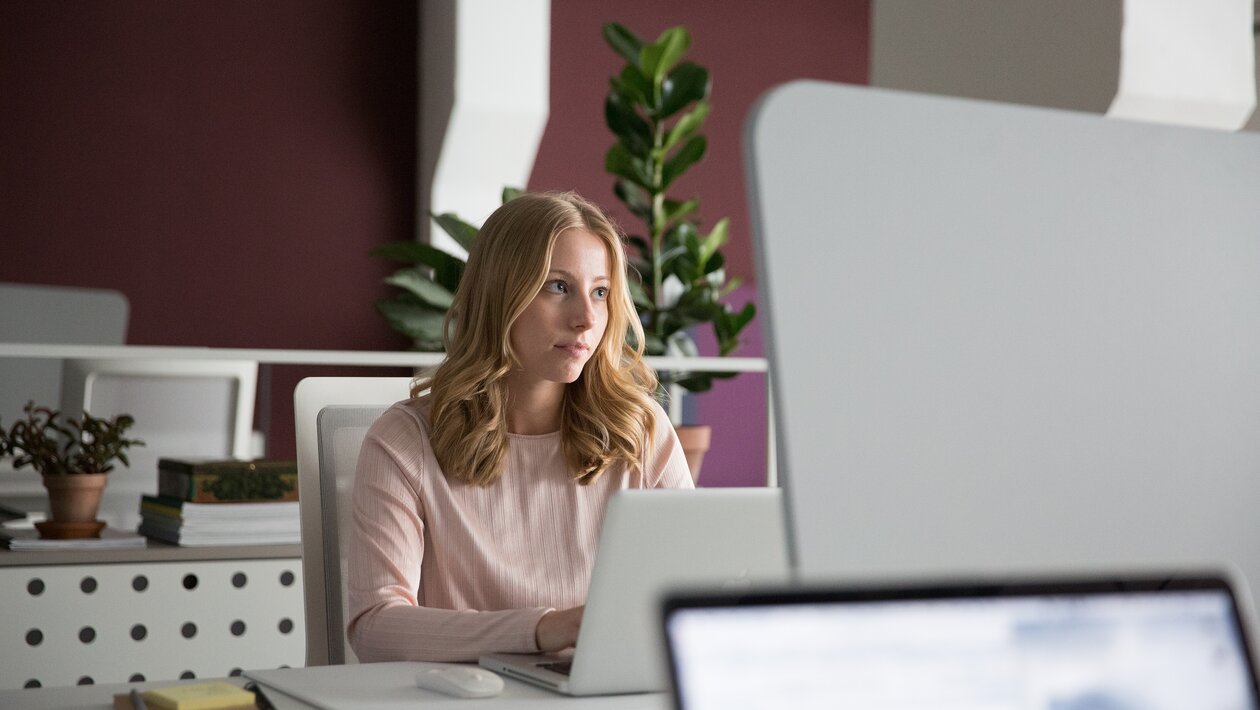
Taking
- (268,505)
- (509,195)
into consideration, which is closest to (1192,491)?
(268,505)

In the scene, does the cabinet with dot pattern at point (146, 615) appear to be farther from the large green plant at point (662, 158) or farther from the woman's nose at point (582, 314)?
the large green plant at point (662, 158)

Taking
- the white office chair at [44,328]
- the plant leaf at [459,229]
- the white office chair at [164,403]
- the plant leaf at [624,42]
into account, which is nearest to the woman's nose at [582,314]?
the white office chair at [164,403]

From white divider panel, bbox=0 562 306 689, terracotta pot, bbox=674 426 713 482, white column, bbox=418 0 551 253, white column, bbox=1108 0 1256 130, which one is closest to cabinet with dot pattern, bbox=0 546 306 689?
white divider panel, bbox=0 562 306 689

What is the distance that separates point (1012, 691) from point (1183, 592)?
0.23 feet

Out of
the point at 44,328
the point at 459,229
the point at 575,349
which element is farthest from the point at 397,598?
the point at 44,328

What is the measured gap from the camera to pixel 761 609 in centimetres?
40

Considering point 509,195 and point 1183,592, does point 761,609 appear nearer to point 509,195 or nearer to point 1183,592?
point 1183,592

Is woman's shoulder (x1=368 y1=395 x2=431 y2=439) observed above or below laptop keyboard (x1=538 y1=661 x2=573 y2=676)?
above

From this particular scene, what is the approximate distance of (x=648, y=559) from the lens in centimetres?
107

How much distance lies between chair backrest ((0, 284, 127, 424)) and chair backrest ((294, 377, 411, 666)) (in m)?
2.52

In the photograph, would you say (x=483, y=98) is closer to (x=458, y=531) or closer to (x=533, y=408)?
(x=533, y=408)

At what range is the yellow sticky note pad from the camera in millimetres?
1050

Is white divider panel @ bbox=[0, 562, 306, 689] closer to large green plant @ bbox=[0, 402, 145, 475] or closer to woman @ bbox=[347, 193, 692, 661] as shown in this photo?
large green plant @ bbox=[0, 402, 145, 475]

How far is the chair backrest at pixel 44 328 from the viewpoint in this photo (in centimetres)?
392
